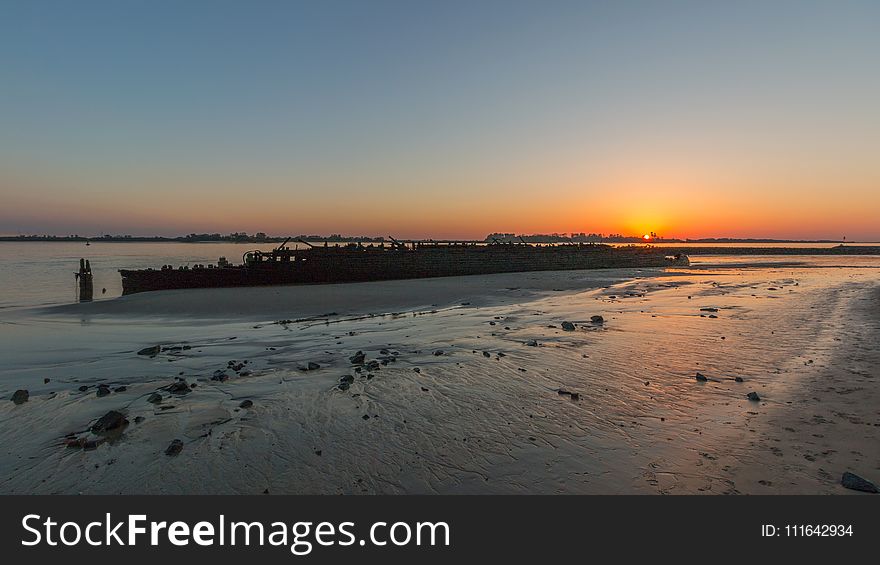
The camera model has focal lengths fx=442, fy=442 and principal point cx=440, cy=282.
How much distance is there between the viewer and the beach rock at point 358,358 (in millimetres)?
10781

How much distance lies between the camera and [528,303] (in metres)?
23.1

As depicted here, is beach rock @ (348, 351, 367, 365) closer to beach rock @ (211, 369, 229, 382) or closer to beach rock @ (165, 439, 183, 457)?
beach rock @ (211, 369, 229, 382)

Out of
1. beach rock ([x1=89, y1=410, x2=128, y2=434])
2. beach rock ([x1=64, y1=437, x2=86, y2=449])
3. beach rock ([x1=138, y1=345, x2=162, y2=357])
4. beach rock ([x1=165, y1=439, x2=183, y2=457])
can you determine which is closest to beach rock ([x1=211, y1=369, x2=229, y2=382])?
beach rock ([x1=89, y1=410, x2=128, y2=434])

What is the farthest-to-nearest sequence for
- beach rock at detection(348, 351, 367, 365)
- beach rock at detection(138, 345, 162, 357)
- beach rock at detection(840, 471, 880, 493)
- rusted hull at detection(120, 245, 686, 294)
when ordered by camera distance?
1. rusted hull at detection(120, 245, 686, 294)
2. beach rock at detection(138, 345, 162, 357)
3. beach rock at detection(348, 351, 367, 365)
4. beach rock at detection(840, 471, 880, 493)

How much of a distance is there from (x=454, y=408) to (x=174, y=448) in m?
4.18

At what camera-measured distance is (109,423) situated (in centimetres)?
677

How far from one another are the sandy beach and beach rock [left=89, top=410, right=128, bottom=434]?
0.15 metres

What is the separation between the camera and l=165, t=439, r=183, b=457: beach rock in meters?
5.89

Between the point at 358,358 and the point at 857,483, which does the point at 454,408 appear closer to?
the point at 358,358

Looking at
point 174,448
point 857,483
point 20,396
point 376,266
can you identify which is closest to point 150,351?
point 20,396
